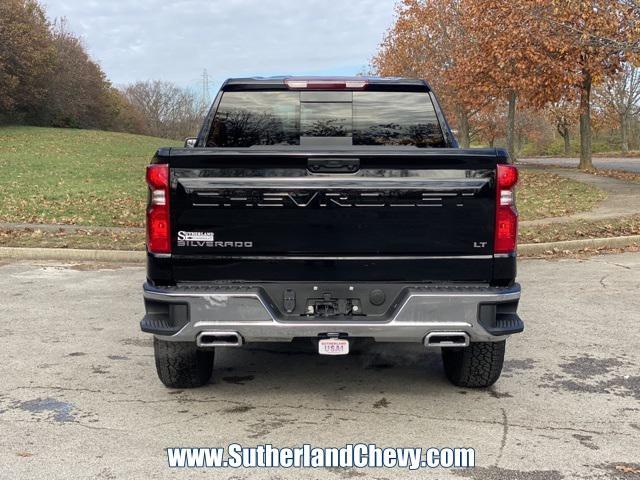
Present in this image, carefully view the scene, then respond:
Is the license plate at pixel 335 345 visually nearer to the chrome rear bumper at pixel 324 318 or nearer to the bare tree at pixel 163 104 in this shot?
the chrome rear bumper at pixel 324 318

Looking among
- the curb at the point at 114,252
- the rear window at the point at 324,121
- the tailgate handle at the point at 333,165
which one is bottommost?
the curb at the point at 114,252

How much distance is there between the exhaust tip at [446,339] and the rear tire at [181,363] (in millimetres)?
1515

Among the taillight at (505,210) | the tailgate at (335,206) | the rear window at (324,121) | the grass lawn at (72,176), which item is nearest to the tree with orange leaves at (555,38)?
the grass lawn at (72,176)

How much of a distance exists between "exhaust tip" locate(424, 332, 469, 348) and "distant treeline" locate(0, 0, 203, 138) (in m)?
48.7

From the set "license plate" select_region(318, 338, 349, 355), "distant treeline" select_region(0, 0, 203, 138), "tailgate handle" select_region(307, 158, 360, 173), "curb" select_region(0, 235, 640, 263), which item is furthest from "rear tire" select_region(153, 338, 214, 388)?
"distant treeline" select_region(0, 0, 203, 138)

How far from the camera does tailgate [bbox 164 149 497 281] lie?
12.8ft

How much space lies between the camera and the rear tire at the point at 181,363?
4.45 m

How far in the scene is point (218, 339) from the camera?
4008 mm

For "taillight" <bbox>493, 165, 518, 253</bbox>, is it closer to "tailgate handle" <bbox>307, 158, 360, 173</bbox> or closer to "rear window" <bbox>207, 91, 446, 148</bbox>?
"tailgate handle" <bbox>307, 158, 360, 173</bbox>

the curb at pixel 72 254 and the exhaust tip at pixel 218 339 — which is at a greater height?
the exhaust tip at pixel 218 339

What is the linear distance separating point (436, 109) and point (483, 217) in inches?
61.7

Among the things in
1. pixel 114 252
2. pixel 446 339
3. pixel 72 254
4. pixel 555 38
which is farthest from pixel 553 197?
pixel 446 339

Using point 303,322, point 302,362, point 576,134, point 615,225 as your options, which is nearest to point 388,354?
point 302,362

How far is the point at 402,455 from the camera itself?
3656 millimetres
